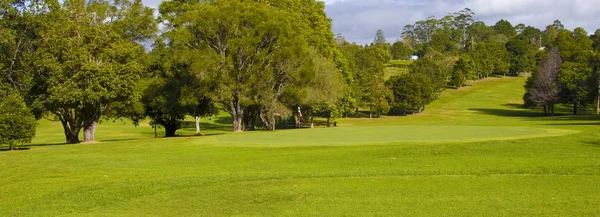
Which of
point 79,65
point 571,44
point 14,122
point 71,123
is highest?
point 571,44

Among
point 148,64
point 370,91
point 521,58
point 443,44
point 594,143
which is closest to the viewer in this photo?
point 594,143

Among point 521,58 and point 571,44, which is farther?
point 521,58

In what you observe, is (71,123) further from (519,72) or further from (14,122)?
(519,72)

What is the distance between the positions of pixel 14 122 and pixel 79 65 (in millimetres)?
5921

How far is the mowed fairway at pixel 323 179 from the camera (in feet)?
39.7

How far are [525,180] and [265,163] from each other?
9333 mm

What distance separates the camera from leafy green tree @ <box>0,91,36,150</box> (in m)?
33.5

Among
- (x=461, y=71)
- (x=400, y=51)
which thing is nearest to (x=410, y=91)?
Result: (x=461, y=71)

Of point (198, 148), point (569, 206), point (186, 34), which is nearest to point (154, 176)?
point (198, 148)

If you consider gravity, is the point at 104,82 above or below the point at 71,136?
above

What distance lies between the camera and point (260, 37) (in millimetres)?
44938

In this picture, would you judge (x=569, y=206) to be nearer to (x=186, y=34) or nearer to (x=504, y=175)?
(x=504, y=175)

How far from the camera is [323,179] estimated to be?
630 inches

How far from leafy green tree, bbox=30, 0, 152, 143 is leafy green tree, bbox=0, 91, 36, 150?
89.8 inches
